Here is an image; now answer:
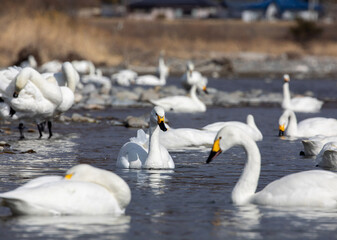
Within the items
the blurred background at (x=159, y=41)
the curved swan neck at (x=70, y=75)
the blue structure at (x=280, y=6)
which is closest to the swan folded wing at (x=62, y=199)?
the curved swan neck at (x=70, y=75)

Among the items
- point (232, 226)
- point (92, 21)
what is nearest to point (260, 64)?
point (92, 21)

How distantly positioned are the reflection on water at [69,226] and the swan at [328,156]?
405 cm

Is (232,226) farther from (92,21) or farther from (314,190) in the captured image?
(92,21)

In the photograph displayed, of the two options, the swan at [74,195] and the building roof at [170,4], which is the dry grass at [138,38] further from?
the swan at [74,195]

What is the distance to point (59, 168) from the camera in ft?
35.7

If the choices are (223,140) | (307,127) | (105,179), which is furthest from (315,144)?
(105,179)

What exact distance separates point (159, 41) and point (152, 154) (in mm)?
49783

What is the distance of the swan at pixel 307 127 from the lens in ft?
51.6

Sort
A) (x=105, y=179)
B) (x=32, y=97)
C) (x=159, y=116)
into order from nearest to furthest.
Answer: (x=105, y=179) < (x=159, y=116) < (x=32, y=97)

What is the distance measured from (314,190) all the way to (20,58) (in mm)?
37031

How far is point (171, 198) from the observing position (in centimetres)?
865

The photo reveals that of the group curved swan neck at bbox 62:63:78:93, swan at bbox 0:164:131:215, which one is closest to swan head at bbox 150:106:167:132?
swan at bbox 0:164:131:215

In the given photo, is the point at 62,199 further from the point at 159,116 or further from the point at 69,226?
the point at 159,116

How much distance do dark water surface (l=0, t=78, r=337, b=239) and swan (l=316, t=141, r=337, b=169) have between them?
0.33 metres
